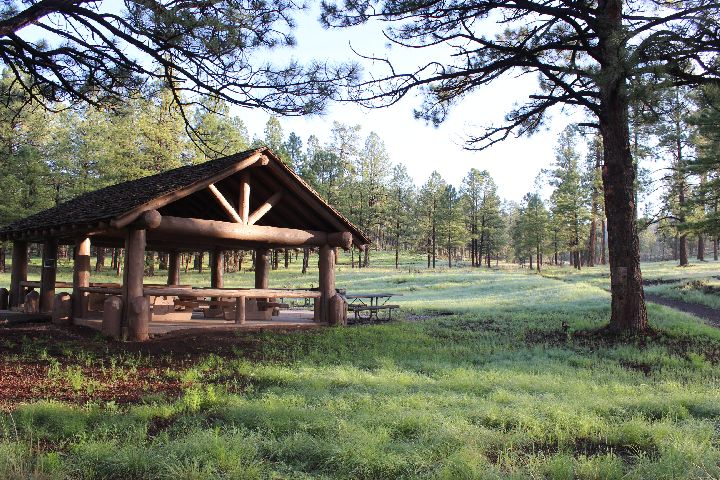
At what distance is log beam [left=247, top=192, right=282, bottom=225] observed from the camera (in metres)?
11.5

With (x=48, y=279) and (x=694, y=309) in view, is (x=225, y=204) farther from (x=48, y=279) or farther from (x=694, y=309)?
(x=694, y=309)

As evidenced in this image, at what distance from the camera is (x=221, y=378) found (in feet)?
23.9

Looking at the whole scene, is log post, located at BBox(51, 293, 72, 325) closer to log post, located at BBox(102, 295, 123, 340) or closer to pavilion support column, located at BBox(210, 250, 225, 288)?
log post, located at BBox(102, 295, 123, 340)

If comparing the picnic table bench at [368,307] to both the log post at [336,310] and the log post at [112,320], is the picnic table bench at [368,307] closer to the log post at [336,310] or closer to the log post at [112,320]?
the log post at [336,310]

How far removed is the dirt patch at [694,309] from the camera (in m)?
16.6

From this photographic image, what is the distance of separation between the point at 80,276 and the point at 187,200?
10.7 ft

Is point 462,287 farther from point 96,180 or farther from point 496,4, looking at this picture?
point 96,180

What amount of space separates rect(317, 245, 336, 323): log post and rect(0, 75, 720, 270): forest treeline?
222 inches

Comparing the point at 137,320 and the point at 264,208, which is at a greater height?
the point at 264,208

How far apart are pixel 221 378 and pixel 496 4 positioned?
9.70 meters

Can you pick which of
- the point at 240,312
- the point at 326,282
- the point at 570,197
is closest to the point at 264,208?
the point at 240,312

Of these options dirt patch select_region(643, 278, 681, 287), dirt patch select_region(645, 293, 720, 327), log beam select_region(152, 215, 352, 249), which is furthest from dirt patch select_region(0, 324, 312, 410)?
dirt patch select_region(643, 278, 681, 287)

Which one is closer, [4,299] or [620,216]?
[620,216]

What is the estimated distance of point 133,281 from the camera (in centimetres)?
982
